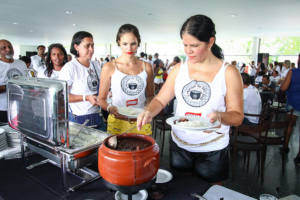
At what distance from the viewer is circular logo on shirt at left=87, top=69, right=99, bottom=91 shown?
1978mm

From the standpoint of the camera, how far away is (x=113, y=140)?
2.73 ft

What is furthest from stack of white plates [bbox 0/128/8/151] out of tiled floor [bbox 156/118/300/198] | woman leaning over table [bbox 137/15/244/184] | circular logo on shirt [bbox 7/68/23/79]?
tiled floor [bbox 156/118/300/198]

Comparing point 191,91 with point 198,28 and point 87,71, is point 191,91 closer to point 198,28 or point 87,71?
point 198,28

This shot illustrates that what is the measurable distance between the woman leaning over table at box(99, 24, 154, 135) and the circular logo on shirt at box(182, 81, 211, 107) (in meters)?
0.53

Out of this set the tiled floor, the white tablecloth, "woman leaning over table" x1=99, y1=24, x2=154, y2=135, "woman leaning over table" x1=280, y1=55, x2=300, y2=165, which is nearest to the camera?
the white tablecloth

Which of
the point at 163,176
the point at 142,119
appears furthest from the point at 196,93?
the point at 163,176

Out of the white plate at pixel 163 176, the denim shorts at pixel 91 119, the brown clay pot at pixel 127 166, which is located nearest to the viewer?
the brown clay pot at pixel 127 166

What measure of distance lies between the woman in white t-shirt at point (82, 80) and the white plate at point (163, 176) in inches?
38.2

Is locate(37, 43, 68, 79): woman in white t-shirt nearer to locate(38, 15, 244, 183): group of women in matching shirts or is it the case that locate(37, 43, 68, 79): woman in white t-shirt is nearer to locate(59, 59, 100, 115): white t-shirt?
locate(59, 59, 100, 115): white t-shirt

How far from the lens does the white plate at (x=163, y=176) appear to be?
1.02 meters

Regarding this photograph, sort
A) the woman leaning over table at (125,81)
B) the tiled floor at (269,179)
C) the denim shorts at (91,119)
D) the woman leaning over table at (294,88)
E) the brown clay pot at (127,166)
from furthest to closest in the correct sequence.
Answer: the woman leaning over table at (294,88) < the tiled floor at (269,179) < the denim shorts at (91,119) < the woman leaning over table at (125,81) < the brown clay pot at (127,166)

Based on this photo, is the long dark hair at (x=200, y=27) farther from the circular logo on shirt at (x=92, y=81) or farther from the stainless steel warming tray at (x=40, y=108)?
A: the circular logo on shirt at (x=92, y=81)

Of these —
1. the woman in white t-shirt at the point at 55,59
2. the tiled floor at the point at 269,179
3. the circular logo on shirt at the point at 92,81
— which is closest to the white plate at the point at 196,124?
the circular logo on shirt at the point at 92,81

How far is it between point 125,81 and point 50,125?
82 cm
